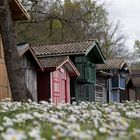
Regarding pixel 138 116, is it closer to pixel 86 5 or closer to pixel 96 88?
pixel 96 88

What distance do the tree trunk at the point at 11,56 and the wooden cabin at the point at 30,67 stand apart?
9001 mm

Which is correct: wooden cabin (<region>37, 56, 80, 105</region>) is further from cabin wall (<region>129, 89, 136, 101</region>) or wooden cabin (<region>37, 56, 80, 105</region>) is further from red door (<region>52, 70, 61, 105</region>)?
cabin wall (<region>129, 89, 136, 101</region>)

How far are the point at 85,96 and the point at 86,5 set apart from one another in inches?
506

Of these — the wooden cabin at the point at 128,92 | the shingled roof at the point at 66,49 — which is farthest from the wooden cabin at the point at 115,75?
the shingled roof at the point at 66,49

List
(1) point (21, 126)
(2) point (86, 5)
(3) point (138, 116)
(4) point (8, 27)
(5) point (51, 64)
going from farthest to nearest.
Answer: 1. (2) point (86, 5)
2. (5) point (51, 64)
3. (4) point (8, 27)
4. (3) point (138, 116)
5. (1) point (21, 126)

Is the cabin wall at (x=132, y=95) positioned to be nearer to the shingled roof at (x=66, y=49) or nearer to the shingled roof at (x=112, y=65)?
the shingled roof at (x=112, y=65)

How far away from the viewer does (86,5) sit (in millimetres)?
48594

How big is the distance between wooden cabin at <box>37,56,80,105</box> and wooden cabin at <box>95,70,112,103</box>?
11.9m

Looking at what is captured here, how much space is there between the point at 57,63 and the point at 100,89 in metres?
17.4

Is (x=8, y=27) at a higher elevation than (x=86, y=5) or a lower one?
lower

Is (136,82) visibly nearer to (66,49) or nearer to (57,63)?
(66,49)

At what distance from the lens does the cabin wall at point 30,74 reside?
2735 centimetres

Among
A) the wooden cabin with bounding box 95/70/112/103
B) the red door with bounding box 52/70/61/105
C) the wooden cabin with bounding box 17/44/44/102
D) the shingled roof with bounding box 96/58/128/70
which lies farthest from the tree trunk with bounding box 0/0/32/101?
the shingled roof with bounding box 96/58/128/70

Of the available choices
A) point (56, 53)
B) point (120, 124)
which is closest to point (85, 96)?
point (56, 53)
